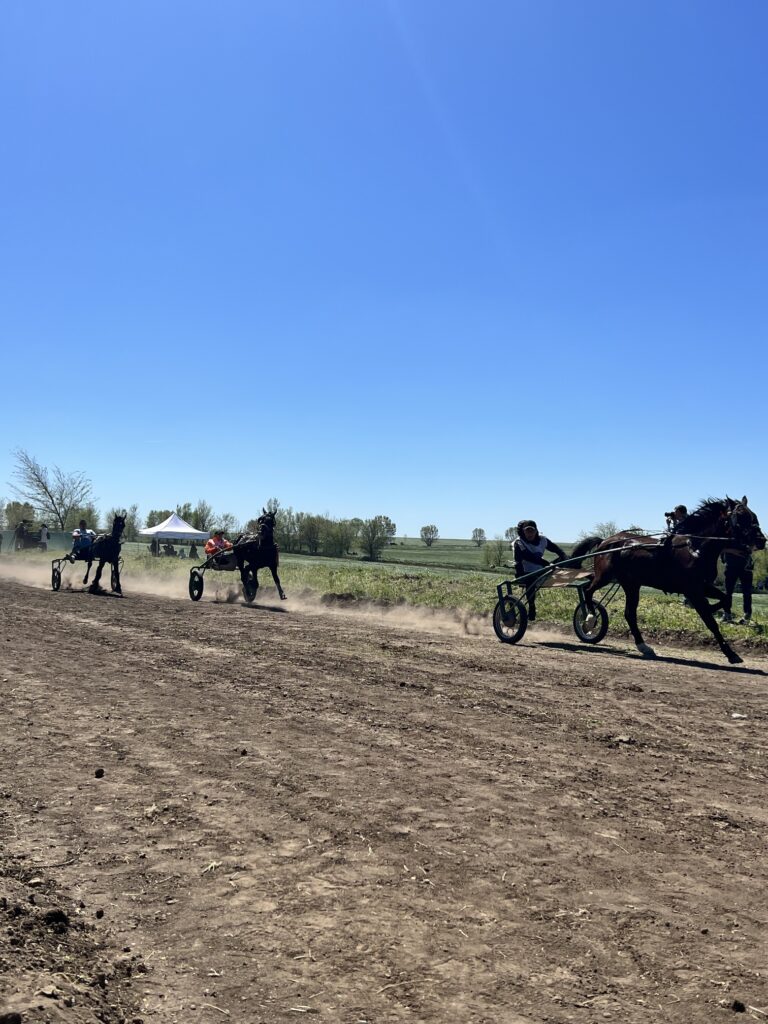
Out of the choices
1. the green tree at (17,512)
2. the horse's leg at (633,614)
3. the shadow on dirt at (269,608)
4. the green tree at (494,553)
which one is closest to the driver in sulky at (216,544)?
the shadow on dirt at (269,608)

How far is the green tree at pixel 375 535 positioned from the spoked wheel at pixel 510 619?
4224 centimetres

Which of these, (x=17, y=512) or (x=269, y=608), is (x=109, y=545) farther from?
(x=17, y=512)

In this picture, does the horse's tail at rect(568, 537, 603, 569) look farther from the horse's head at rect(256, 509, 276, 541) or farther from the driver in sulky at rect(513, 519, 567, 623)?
the horse's head at rect(256, 509, 276, 541)

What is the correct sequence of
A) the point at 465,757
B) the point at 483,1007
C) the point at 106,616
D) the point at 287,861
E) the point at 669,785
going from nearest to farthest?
the point at 483,1007 → the point at 287,861 → the point at 669,785 → the point at 465,757 → the point at 106,616

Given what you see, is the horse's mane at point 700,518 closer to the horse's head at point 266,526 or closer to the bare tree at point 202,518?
the horse's head at point 266,526

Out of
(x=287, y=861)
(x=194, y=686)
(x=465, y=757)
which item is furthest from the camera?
(x=194, y=686)

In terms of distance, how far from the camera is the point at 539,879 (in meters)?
4.14

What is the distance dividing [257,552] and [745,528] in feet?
40.1

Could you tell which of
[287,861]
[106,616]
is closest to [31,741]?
[287,861]

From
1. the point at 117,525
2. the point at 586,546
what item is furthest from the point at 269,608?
the point at 586,546

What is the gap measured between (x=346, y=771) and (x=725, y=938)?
289 centimetres

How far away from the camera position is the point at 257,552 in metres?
20.7

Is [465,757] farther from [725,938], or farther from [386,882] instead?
[725,938]

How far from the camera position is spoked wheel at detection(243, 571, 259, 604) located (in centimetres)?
2115
